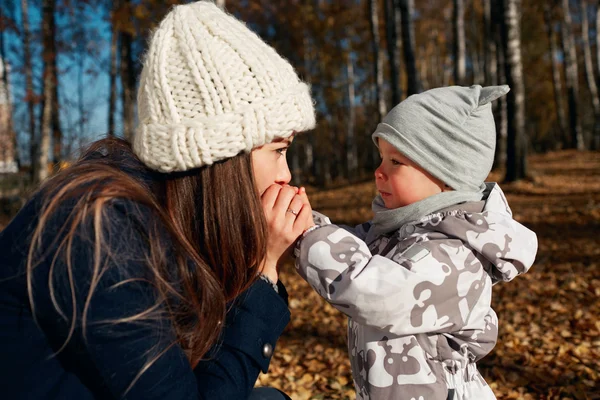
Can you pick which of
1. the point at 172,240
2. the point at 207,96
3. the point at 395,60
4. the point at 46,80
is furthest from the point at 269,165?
the point at 395,60

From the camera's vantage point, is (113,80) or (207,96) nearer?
(207,96)

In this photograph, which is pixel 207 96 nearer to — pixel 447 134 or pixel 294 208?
pixel 294 208

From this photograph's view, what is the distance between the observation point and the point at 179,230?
5.08ft

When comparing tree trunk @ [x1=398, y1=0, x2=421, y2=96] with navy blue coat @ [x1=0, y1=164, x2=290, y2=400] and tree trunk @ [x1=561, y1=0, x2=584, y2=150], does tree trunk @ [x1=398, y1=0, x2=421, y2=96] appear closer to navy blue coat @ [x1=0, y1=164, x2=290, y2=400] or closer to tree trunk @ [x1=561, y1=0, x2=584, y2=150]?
navy blue coat @ [x1=0, y1=164, x2=290, y2=400]

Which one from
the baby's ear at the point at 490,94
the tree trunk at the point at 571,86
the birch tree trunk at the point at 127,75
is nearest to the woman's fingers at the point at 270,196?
the baby's ear at the point at 490,94

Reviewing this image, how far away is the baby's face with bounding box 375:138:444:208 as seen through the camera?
187 cm

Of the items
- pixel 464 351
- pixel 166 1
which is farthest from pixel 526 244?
pixel 166 1

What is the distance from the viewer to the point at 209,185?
162 cm

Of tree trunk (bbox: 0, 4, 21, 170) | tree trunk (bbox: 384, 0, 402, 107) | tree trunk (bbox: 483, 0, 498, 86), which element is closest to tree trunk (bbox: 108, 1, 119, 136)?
tree trunk (bbox: 0, 4, 21, 170)

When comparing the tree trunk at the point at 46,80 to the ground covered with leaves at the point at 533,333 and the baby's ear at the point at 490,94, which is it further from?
the baby's ear at the point at 490,94

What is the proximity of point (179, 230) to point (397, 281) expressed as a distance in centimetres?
71

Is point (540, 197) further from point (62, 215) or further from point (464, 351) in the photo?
point (62, 215)

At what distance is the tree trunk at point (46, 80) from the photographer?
11117 millimetres

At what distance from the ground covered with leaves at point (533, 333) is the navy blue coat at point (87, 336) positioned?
2.31 metres
